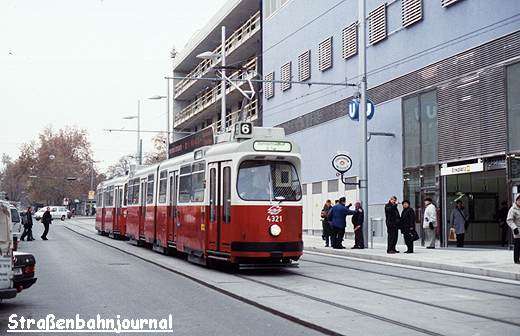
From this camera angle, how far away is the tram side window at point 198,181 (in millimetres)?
16922

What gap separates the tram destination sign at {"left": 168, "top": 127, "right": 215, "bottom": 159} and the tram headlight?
3527 millimetres

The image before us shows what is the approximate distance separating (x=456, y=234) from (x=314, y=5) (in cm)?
1653

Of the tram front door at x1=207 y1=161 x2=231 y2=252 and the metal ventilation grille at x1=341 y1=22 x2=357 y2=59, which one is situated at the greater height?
the metal ventilation grille at x1=341 y1=22 x2=357 y2=59

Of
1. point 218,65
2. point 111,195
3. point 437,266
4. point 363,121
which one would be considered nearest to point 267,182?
point 437,266

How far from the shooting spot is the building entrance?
25.1 metres

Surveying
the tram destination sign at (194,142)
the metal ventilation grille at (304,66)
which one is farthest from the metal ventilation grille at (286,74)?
the tram destination sign at (194,142)

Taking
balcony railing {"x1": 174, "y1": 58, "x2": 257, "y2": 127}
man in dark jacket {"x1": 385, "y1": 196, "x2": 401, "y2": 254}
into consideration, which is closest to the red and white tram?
man in dark jacket {"x1": 385, "y1": 196, "x2": 401, "y2": 254}

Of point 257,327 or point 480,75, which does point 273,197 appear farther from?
point 480,75

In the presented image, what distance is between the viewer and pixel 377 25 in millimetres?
29141

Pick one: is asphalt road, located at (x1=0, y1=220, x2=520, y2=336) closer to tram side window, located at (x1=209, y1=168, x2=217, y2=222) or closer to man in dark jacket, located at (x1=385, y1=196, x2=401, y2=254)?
tram side window, located at (x1=209, y1=168, x2=217, y2=222)

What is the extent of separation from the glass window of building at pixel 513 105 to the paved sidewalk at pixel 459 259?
340 centimetres

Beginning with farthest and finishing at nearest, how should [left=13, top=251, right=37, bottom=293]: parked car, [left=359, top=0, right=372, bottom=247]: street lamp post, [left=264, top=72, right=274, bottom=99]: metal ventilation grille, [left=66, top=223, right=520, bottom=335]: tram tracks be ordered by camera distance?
[left=264, top=72, right=274, bottom=99]: metal ventilation grille → [left=359, top=0, right=372, bottom=247]: street lamp post → [left=13, top=251, right=37, bottom=293]: parked car → [left=66, top=223, right=520, bottom=335]: tram tracks

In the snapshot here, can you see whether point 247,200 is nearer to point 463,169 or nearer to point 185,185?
point 185,185

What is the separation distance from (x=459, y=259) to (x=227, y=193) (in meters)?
7.27
